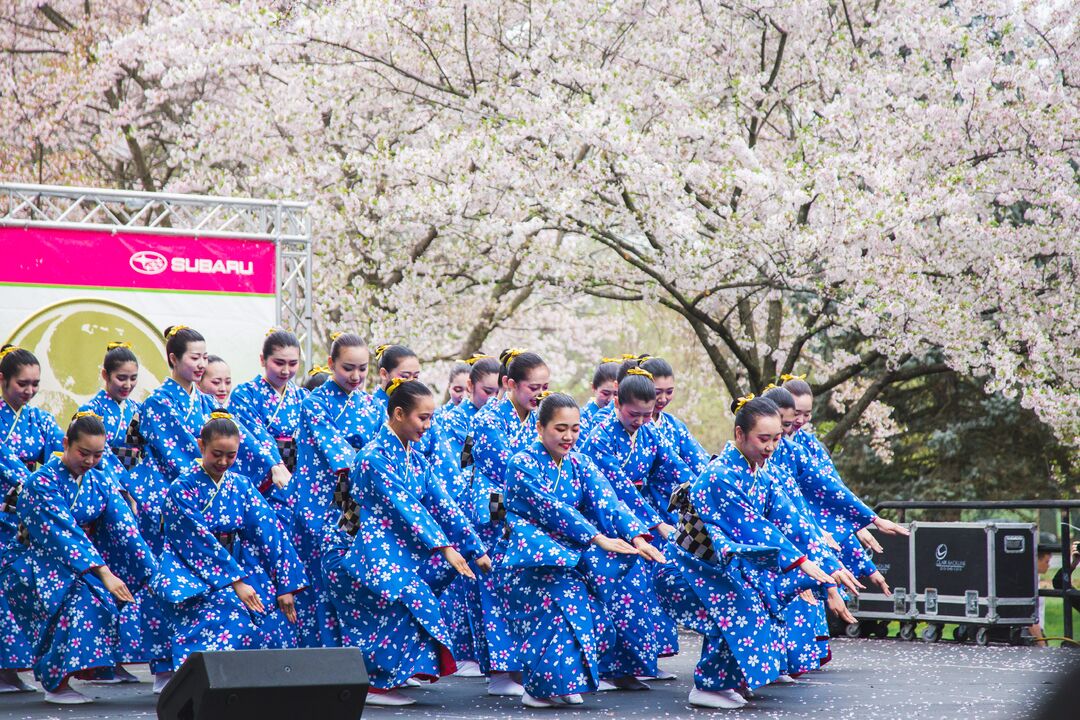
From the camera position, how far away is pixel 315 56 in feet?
45.2

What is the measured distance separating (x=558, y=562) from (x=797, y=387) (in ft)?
8.60

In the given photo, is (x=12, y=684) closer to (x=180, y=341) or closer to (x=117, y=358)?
(x=117, y=358)

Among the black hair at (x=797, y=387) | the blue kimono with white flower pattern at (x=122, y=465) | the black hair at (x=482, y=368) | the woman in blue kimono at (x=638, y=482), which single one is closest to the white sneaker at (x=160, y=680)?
the blue kimono with white flower pattern at (x=122, y=465)

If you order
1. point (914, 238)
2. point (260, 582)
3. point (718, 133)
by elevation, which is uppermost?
point (718, 133)

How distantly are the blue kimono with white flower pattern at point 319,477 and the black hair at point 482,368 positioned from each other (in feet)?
3.25

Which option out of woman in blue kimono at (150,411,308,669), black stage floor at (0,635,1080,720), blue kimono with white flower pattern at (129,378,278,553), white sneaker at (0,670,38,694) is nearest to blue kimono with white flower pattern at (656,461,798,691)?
black stage floor at (0,635,1080,720)

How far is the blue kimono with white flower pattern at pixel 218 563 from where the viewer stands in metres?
6.28

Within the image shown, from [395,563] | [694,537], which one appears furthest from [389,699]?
[694,537]

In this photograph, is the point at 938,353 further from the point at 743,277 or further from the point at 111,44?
the point at 111,44

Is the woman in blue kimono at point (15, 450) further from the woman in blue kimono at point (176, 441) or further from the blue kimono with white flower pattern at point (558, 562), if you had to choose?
the blue kimono with white flower pattern at point (558, 562)

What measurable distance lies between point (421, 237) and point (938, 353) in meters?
5.15

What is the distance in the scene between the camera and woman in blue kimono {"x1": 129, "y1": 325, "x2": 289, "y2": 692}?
7059 mm

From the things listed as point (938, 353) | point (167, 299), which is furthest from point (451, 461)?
point (938, 353)

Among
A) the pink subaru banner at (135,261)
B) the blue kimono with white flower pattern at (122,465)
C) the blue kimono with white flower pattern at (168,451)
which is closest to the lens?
the blue kimono with white flower pattern at (122,465)
